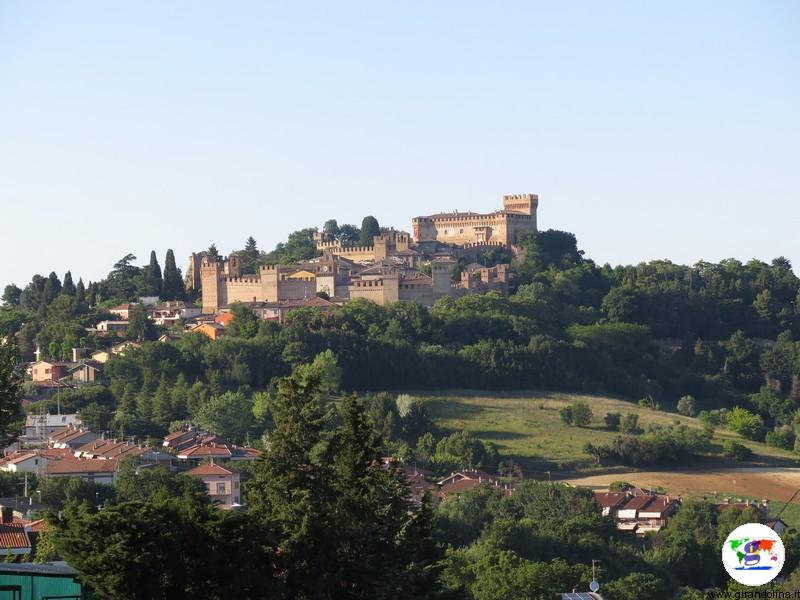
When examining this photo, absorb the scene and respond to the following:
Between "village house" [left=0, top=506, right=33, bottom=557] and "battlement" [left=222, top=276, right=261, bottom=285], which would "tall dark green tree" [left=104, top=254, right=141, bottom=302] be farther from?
"village house" [left=0, top=506, right=33, bottom=557]

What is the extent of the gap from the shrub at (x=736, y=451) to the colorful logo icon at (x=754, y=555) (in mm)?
45228

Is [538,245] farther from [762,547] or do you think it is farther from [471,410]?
[762,547]

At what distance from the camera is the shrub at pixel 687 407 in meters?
85.4

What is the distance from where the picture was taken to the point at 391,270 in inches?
3858

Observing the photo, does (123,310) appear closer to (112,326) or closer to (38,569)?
(112,326)

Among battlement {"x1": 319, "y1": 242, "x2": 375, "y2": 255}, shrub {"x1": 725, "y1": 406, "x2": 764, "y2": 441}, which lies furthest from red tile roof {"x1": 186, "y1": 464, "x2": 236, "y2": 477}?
battlement {"x1": 319, "y1": 242, "x2": 375, "y2": 255}

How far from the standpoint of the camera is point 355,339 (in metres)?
84.9

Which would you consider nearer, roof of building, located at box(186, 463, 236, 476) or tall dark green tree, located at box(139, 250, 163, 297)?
roof of building, located at box(186, 463, 236, 476)

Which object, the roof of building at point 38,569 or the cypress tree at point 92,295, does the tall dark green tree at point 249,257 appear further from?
the roof of building at point 38,569

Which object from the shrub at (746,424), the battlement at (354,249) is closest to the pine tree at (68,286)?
the battlement at (354,249)

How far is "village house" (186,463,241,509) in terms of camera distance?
6138cm

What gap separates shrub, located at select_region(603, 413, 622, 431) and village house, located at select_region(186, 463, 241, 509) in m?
21.2

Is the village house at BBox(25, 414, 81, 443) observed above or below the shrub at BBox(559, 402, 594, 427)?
above

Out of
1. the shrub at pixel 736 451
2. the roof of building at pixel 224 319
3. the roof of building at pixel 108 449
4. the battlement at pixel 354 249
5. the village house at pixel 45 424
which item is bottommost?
the shrub at pixel 736 451
